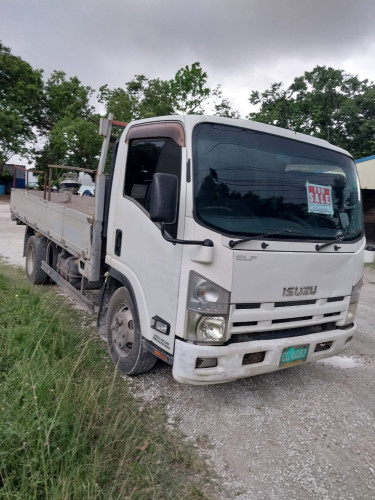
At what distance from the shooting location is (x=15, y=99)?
24.6 m

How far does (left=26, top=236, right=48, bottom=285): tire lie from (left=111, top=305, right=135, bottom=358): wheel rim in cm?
288

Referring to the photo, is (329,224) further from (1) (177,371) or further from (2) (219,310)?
(1) (177,371)

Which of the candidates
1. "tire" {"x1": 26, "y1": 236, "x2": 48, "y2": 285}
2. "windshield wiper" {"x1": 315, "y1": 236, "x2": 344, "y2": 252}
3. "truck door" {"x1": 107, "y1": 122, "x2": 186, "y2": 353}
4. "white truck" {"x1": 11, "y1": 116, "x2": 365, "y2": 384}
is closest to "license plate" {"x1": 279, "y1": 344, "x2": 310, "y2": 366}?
"white truck" {"x1": 11, "y1": 116, "x2": 365, "y2": 384}

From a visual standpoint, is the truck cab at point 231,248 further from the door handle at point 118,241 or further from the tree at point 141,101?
the tree at point 141,101

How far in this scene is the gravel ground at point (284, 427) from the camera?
7.72 ft

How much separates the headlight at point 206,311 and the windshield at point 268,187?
0.39 m

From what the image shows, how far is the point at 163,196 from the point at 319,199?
139cm

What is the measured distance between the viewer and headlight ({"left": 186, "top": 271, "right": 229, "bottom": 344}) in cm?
245

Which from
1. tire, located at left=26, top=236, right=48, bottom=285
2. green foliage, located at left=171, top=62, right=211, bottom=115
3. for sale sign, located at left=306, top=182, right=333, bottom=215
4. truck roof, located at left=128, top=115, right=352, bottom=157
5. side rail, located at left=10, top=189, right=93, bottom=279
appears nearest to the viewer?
truck roof, located at left=128, top=115, right=352, bottom=157

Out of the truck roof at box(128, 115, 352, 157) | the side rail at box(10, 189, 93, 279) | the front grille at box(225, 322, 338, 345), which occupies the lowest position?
the front grille at box(225, 322, 338, 345)

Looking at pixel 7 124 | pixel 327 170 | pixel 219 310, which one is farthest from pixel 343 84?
pixel 219 310

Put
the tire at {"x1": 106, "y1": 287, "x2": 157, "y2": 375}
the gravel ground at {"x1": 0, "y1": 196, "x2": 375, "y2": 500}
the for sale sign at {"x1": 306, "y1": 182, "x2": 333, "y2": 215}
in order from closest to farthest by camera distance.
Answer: the gravel ground at {"x1": 0, "y1": 196, "x2": 375, "y2": 500}, the for sale sign at {"x1": 306, "y1": 182, "x2": 333, "y2": 215}, the tire at {"x1": 106, "y1": 287, "x2": 157, "y2": 375}

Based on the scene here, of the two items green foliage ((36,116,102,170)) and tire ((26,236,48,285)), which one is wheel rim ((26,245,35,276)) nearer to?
tire ((26,236,48,285))

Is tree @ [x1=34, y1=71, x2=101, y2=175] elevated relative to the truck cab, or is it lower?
elevated
